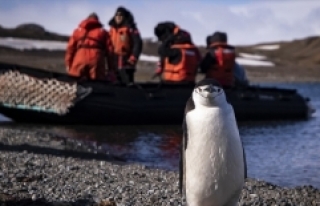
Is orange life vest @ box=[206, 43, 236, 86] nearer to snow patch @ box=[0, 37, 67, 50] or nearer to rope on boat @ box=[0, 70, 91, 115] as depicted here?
rope on boat @ box=[0, 70, 91, 115]

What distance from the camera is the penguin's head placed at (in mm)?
4898

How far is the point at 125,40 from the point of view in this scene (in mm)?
14430

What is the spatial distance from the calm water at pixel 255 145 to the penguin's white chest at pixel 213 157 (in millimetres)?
3386

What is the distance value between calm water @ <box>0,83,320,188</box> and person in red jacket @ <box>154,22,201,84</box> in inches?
39.5

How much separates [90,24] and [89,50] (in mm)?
498

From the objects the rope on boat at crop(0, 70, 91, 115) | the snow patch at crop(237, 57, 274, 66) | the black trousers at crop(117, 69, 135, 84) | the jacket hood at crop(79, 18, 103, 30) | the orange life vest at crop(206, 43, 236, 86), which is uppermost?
the jacket hood at crop(79, 18, 103, 30)

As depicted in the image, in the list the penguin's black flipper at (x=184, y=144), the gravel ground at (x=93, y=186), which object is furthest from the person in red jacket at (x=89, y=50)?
the penguin's black flipper at (x=184, y=144)

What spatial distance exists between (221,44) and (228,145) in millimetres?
10006

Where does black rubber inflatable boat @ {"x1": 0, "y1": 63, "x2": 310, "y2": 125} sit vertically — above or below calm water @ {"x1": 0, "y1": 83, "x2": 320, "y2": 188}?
above

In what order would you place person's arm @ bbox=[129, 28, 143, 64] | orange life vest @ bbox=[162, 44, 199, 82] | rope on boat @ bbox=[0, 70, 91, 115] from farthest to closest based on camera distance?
orange life vest @ bbox=[162, 44, 199, 82] → person's arm @ bbox=[129, 28, 143, 64] → rope on boat @ bbox=[0, 70, 91, 115]

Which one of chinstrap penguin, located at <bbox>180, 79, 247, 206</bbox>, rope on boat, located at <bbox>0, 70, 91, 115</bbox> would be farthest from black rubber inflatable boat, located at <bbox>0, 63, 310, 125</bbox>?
chinstrap penguin, located at <bbox>180, 79, 247, 206</bbox>

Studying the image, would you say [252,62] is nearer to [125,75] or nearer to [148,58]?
[148,58]

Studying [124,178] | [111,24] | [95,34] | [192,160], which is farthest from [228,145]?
[111,24]

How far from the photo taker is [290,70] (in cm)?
4209
